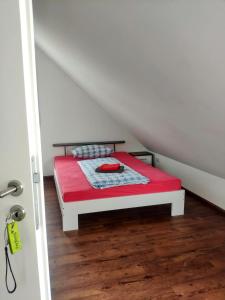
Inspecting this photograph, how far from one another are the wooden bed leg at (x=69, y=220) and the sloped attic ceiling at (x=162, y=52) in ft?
4.36

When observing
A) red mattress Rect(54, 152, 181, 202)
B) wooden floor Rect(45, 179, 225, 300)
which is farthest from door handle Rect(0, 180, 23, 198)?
red mattress Rect(54, 152, 181, 202)

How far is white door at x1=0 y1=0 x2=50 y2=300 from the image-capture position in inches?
31.5

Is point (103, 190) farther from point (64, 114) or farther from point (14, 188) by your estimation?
point (64, 114)

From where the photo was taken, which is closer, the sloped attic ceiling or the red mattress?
the sloped attic ceiling

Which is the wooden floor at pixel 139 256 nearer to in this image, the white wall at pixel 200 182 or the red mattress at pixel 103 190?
the white wall at pixel 200 182

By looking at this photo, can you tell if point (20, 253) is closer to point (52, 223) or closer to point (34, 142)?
point (34, 142)

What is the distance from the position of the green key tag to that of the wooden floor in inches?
43.8

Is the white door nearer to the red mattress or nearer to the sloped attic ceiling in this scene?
the sloped attic ceiling

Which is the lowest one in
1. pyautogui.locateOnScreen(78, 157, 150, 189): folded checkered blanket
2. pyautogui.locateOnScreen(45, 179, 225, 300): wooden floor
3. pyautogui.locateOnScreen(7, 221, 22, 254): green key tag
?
pyautogui.locateOnScreen(45, 179, 225, 300): wooden floor

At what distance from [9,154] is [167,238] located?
6.93ft

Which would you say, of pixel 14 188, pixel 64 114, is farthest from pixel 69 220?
pixel 64 114

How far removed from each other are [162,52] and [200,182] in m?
2.48

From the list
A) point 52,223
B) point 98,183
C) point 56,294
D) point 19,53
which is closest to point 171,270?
point 56,294

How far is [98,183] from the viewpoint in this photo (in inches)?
112
